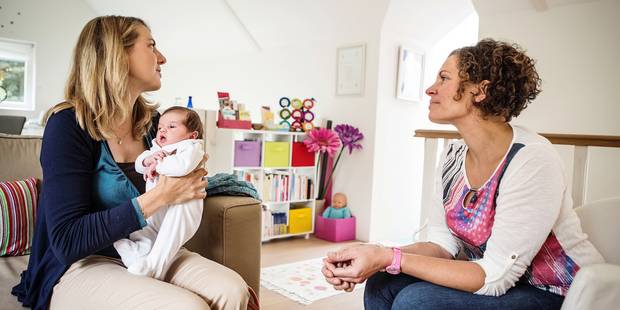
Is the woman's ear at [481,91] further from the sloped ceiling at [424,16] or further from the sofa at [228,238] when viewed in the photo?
the sloped ceiling at [424,16]

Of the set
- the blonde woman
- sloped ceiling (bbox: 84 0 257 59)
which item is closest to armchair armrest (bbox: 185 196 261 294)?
the blonde woman

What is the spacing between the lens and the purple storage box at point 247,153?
11.9 feet

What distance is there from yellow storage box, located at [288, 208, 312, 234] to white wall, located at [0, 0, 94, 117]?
4214mm

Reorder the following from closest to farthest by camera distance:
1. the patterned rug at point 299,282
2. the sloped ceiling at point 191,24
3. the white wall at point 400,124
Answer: the patterned rug at point 299,282
the white wall at point 400,124
the sloped ceiling at point 191,24

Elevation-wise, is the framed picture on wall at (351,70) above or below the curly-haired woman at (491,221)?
above

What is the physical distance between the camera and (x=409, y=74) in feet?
13.9

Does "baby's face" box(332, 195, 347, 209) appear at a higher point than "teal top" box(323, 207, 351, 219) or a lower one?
higher

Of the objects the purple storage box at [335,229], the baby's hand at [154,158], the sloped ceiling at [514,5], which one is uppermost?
the sloped ceiling at [514,5]

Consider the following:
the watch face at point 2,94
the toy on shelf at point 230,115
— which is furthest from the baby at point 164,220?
the watch face at point 2,94

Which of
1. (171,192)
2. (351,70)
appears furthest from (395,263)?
(351,70)

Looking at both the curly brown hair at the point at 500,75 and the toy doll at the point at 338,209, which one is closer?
the curly brown hair at the point at 500,75

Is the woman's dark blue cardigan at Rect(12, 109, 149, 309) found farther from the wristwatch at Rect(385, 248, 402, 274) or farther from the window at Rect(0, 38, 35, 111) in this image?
the window at Rect(0, 38, 35, 111)

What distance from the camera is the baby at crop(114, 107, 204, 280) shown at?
127 cm

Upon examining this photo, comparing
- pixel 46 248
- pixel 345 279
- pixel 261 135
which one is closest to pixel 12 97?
pixel 261 135
